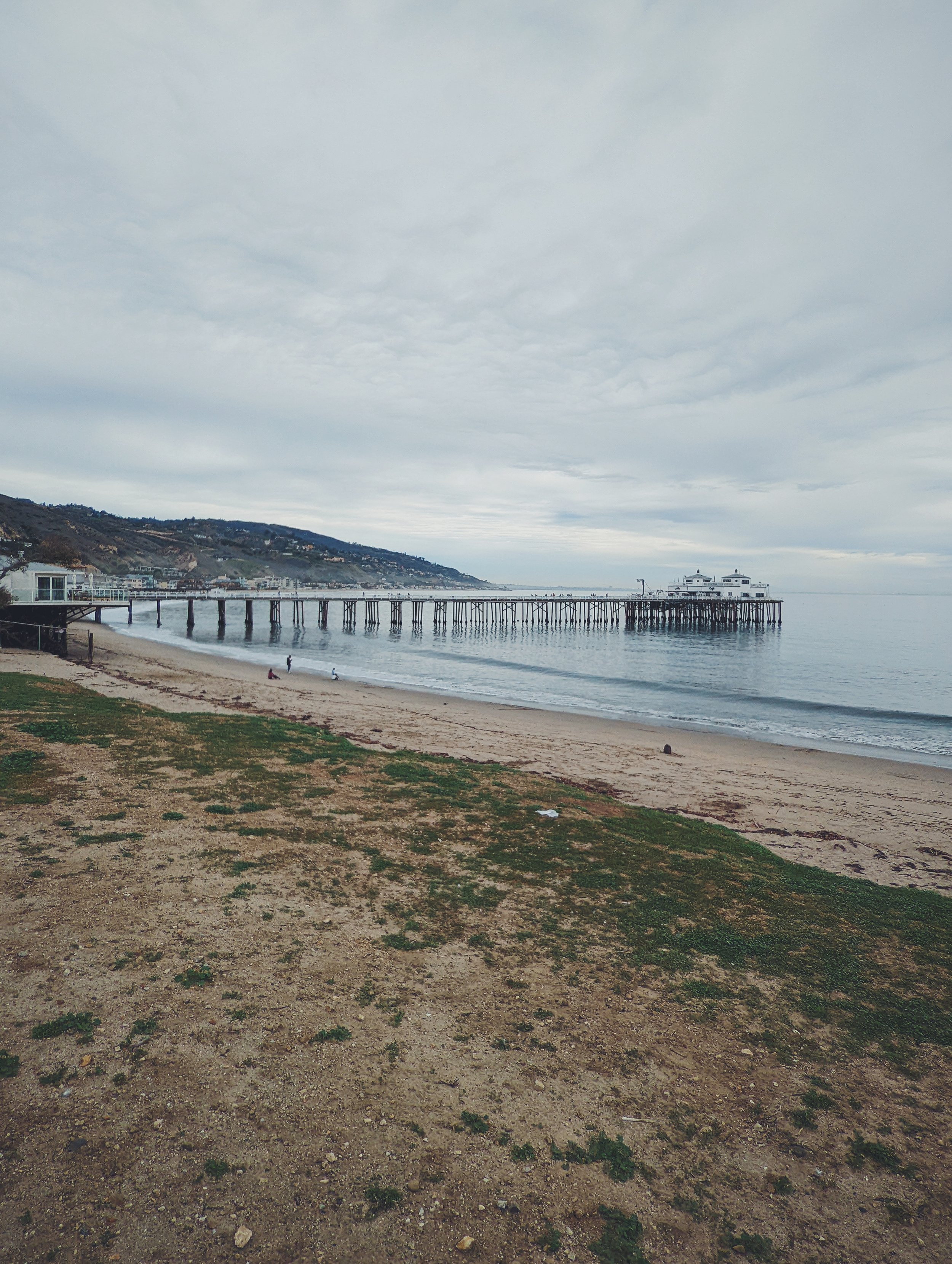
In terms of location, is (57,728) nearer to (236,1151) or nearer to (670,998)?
(236,1151)

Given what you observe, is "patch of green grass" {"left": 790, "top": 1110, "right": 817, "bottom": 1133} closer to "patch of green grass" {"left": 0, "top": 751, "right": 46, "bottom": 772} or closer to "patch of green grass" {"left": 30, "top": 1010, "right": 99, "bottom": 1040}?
"patch of green grass" {"left": 30, "top": 1010, "right": 99, "bottom": 1040}

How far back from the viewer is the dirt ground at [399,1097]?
11.2 feet

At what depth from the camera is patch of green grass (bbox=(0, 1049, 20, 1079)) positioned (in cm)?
407

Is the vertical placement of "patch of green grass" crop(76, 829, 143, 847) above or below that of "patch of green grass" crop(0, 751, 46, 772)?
below

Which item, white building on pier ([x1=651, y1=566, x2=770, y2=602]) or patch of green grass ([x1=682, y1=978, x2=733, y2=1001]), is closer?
patch of green grass ([x1=682, y1=978, x2=733, y2=1001])

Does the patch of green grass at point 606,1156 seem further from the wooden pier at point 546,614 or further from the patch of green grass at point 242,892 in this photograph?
the wooden pier at point 546,614

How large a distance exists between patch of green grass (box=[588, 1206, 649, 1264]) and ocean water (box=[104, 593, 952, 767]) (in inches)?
929

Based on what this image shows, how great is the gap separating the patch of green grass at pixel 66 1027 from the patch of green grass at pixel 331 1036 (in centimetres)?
162

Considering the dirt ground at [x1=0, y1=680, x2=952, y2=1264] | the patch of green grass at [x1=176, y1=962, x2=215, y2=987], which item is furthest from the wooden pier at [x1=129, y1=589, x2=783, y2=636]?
the patch of green grass at [x1=176, y1=962, x2=215, y2=987]

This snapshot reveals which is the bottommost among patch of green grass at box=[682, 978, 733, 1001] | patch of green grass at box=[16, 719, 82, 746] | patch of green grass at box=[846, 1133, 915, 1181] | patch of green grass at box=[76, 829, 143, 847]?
patch of green grass at box=[846, 1133, 915, 1181]

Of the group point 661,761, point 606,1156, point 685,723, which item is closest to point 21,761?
point 606,1156

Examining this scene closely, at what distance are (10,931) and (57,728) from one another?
8.19 metres

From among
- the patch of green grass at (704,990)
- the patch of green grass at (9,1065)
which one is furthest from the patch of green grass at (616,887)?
the patch of green grass at (9,1065)

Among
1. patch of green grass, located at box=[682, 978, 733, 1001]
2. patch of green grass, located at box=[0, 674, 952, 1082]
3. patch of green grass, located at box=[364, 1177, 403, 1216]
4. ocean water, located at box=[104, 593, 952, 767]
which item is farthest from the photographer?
ocean water, located at box=[104, 593, 952, 767]
